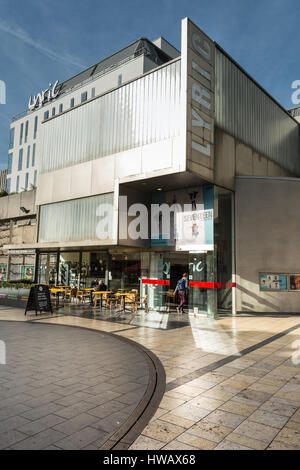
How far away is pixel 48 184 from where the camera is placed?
20.2 m

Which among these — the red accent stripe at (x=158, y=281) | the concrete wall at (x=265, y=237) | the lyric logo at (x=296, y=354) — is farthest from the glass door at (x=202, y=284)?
the lyric logo at (x=296, y=354)

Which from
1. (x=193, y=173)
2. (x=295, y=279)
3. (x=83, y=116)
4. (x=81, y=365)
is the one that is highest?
(x=83, y=116)

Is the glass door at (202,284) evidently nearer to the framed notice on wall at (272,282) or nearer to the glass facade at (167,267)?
the glass facade at (167,267)

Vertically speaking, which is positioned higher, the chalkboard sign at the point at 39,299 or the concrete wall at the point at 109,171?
the concrete wall at the point at 109,171

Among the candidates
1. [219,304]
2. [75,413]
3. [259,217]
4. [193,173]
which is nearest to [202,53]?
[193,173]

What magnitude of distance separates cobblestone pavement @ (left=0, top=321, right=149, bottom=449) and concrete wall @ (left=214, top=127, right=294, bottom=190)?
902 centimetres

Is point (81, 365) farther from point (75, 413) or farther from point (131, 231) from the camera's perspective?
point (131, 231)

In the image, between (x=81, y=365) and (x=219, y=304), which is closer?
(x=81, y=365)

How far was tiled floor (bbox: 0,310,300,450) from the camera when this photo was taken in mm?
3703

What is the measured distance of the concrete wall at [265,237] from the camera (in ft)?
50.1

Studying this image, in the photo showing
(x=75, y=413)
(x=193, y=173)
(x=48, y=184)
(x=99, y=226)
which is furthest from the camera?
(x=48, y=184)

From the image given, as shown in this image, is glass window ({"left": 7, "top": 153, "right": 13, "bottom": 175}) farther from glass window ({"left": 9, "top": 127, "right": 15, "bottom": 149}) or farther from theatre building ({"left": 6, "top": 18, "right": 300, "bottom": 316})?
theatre building ({"left": 6, "top": 18, "right": 300, "bottom": 316})

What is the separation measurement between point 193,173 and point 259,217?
4.61 metres

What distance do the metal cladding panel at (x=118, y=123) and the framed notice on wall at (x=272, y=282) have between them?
742 centimetres
